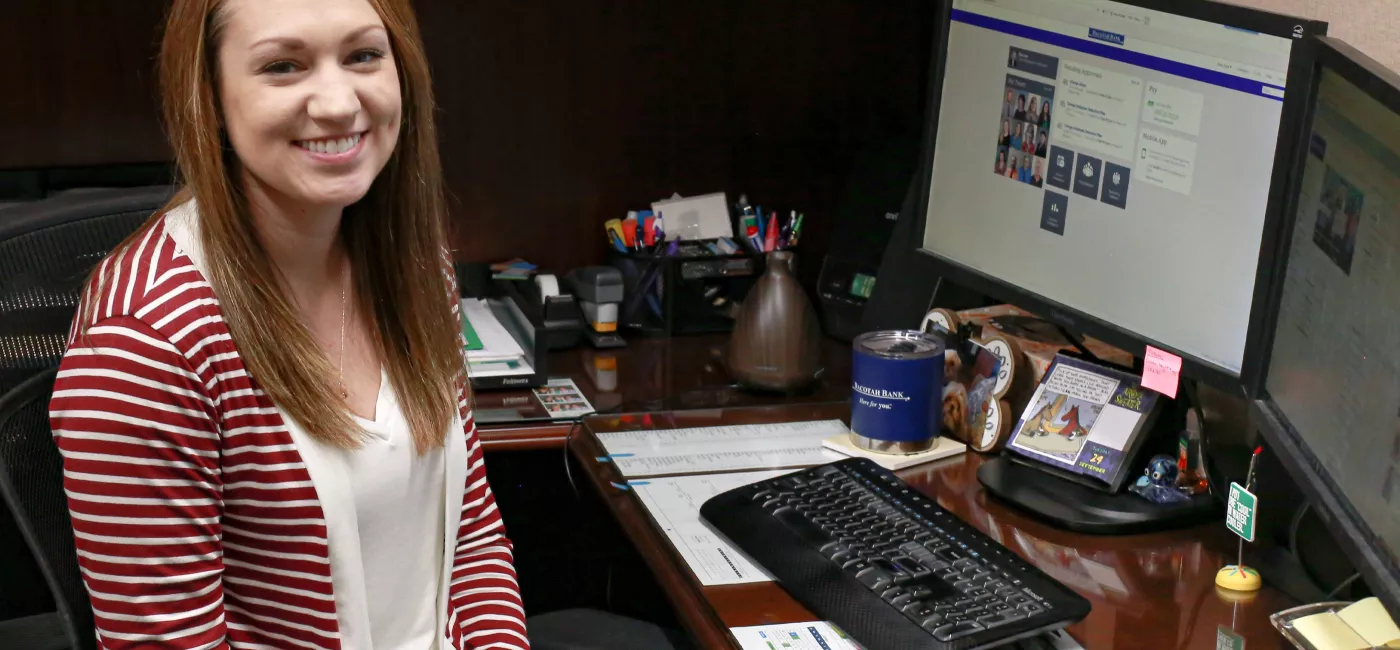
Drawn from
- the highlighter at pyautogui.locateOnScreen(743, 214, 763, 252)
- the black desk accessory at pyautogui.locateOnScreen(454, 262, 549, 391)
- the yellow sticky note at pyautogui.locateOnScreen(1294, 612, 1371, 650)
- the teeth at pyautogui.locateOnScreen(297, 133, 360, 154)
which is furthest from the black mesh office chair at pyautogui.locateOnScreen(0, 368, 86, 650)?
the highlighter at pyautogui.locateOnScreen(743, 214, 763, 252)

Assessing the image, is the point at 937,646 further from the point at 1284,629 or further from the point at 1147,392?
the point at 1147,392

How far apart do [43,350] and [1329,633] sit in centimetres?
106

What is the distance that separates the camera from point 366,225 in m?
1.32

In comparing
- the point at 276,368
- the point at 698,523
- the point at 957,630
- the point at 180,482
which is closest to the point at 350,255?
the point at 276,368

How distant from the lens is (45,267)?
3.90 feet

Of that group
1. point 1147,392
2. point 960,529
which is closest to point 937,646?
point 960,529

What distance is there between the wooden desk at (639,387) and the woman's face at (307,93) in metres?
0.54

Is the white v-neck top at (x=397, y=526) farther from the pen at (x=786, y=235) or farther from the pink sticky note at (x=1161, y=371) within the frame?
the pen at (x=786, y=235)

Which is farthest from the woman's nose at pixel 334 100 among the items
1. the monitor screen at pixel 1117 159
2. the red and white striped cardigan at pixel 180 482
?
the monitor screen at pixel 1117 159

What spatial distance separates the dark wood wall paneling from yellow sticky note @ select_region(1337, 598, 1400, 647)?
3.91ft

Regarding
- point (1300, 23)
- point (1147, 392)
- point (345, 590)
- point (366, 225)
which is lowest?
point (345, 590)

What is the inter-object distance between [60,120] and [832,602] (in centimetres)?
128

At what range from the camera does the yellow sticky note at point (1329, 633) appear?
1.09m

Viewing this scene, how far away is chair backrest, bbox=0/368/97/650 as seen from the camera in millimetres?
1124
